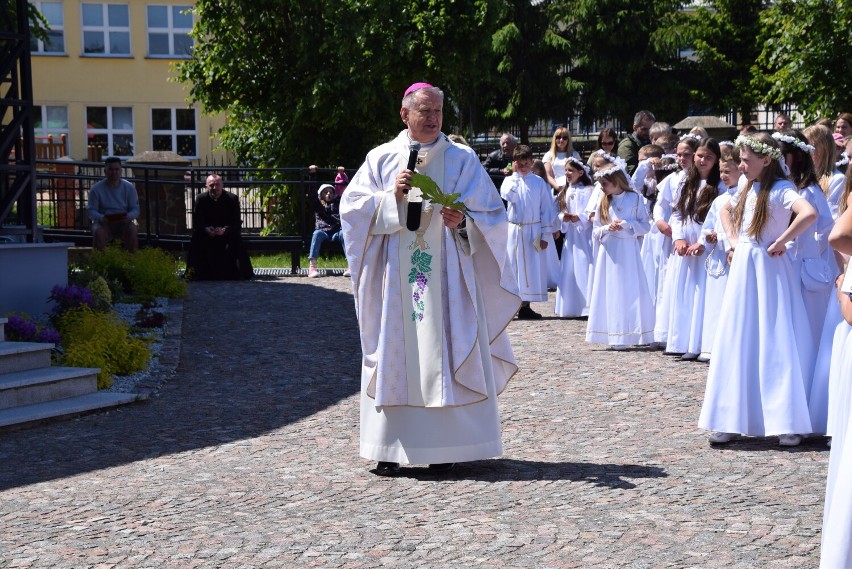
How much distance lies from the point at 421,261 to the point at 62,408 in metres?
3.18

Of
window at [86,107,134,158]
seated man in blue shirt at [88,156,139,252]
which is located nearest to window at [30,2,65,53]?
window at [86,107,134,158]

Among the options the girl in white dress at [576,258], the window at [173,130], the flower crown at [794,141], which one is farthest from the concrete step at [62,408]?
the window at [173,130]

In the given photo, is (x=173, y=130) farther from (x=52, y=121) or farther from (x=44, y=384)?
(x=44, y=384)

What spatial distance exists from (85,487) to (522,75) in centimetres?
4266

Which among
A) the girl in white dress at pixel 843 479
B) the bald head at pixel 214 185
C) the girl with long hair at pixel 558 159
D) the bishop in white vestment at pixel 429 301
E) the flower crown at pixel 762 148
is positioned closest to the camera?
the girl in white dress at pixel 843 479

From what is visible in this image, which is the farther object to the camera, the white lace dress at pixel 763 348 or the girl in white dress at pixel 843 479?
the white lace dress at pixel 763 348

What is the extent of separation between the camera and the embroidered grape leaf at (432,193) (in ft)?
24.0

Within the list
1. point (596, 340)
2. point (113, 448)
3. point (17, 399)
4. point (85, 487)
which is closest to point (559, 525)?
point (85, 487)

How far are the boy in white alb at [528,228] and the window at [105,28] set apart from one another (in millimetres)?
32793

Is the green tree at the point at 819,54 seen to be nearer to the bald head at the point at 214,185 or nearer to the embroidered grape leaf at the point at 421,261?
the bald head at the point at 214,185

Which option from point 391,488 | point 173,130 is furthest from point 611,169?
point 173,130

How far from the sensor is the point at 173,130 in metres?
46.7

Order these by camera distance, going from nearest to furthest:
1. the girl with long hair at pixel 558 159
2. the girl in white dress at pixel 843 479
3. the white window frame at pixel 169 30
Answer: the girl in white dress at pixel 843 479, the girl with long hair at pixel 558 159, the white window frame at pixel 169 30

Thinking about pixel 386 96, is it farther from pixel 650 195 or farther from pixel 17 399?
pixel 17 399
